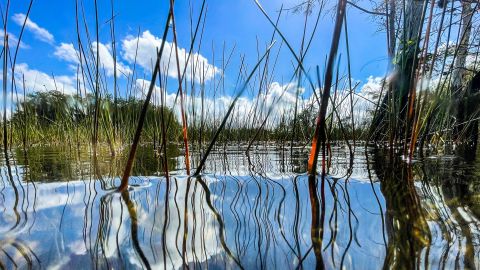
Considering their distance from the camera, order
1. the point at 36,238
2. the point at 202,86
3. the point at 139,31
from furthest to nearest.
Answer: the point at 202,86, the point at 139,31, the point at 36,238

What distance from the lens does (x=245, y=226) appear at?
506 millimetres

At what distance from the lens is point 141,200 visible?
2.28ft

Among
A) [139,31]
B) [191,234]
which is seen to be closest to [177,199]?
[191,234]

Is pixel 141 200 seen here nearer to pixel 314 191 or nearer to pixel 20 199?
pixel 20 199

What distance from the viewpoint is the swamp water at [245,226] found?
372 millimetres

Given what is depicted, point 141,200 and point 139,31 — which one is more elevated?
point 139,31

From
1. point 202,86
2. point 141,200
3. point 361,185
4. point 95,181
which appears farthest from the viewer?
point 202,86

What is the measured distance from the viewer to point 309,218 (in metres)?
0.54

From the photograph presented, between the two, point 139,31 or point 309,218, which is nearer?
point 309,218

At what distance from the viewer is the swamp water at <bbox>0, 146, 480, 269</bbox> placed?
0.37m

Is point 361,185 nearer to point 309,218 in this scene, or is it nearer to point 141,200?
point 309,218

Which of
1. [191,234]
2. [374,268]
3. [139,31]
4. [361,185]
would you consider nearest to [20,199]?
[191,234]

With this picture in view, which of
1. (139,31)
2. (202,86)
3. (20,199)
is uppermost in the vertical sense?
(139,31)

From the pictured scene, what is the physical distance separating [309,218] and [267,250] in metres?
0.16
